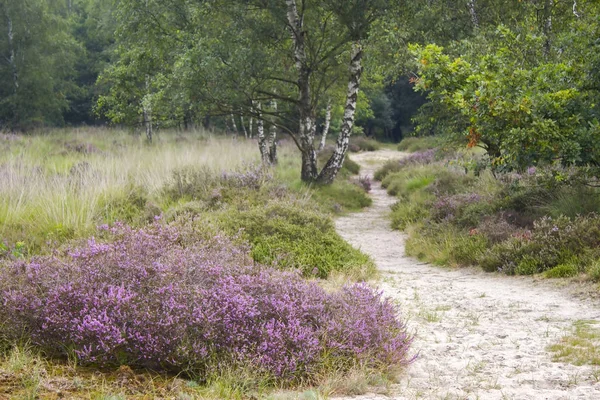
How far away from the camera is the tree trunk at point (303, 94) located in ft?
50.1

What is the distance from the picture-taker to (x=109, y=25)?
3775 centimetres

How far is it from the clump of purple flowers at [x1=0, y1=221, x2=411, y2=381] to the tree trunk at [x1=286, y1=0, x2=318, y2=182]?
40.1 feet

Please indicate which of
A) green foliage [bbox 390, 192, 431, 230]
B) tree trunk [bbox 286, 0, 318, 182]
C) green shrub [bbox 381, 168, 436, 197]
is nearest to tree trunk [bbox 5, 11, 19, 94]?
green shrub [bbox 381, 168, 436, 197]

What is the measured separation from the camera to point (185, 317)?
352 centimetres

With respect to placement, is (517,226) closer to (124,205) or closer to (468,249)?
(468,249)

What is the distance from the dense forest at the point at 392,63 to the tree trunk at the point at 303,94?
0.11 feet

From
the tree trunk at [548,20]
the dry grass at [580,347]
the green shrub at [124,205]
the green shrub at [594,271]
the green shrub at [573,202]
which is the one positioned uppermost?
the tree trunk at [548,20]

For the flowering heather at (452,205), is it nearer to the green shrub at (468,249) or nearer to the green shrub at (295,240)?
the green shrub at (468,249)

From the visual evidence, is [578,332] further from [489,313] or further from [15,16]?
[15,16]

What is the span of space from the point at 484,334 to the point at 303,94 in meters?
12.2

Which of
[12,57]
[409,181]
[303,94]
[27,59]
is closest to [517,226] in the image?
[303,94]

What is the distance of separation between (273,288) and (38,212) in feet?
17.0

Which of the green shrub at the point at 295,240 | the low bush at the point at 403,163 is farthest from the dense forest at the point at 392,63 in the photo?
the low bush at the point at 403,163

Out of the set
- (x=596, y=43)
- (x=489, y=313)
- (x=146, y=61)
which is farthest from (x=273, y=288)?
(x=146, y=61)
